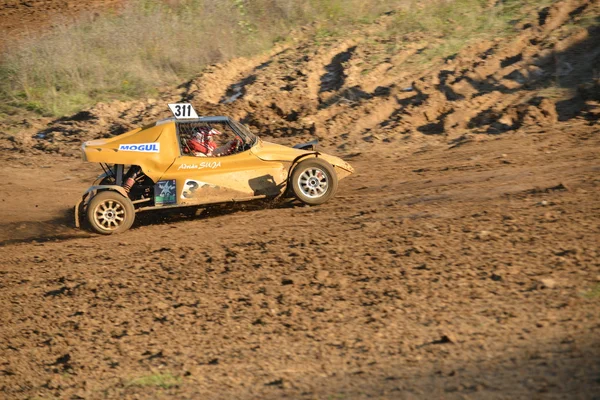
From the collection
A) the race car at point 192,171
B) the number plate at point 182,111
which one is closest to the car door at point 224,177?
the race car at point 192,171

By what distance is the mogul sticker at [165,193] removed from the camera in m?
10.8

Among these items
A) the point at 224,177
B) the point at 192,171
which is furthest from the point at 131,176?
the point at 224,177

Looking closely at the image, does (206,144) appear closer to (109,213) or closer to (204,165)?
(204,165)

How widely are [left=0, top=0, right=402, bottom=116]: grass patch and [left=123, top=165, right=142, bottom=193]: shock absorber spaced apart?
7383 millimetres

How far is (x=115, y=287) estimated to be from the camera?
8.65m

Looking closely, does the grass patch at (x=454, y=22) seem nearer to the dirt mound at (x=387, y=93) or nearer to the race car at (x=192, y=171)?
the dirt mound at (x=387, y=93)

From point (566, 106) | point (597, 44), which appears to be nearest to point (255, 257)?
point (566, 106)

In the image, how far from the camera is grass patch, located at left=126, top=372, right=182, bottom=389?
6.52m

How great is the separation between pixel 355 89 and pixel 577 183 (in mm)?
6581

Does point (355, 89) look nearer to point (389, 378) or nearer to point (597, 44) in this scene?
point (597, 44)

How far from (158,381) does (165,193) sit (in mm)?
4593

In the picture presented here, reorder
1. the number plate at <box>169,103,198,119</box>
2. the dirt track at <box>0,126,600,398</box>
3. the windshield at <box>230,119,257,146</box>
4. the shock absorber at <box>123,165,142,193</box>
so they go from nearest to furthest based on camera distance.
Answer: the dirt track at <box>0,126,600,398</box>, the number plate at <box>169,103,198,119</box>, the windshield at <box>230,119,257,146</box>, the shock absorber at <box>123,165,142,193</box>

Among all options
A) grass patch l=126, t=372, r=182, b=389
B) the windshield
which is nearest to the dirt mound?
the windshield

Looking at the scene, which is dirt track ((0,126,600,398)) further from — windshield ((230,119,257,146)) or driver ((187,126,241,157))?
Answer: windshield ((230,119,257,146))
